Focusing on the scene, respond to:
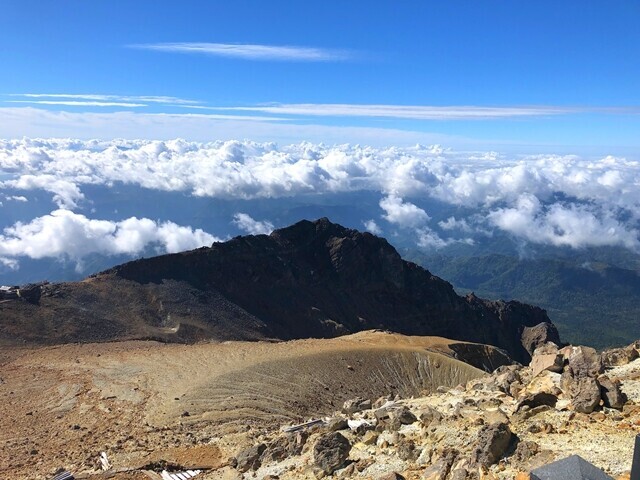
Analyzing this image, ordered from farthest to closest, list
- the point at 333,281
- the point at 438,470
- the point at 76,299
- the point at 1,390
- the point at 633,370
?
the point at 333,281
the point at 76,299
the point at 1,390
the point at 633,370
the point at 438,470

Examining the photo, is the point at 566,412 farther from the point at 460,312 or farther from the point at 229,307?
the point at 460,312

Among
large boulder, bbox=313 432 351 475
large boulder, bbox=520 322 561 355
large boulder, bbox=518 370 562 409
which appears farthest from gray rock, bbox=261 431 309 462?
large boulder, bbox=520 322 561 355

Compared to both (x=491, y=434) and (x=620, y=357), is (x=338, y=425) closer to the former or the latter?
(x=491, y=434)

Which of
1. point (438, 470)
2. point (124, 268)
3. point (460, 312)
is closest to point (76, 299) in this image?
point (124, 268)

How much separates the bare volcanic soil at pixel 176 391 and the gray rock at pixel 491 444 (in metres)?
13.9

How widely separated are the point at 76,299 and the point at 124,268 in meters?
13.3

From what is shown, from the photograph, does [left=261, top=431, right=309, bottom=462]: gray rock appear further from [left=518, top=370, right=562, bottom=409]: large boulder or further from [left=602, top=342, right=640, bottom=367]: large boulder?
[left=602, top=342, right=640, bottom=367]: large boulder

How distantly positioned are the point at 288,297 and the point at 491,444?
89.7 m

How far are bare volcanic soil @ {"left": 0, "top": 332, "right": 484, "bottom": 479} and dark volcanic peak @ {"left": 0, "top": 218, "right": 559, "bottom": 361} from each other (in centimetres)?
1807

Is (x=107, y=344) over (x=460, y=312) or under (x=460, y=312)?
over

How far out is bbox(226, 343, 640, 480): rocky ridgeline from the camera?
16.9m

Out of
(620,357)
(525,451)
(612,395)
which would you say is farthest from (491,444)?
(620,357)

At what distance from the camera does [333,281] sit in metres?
119

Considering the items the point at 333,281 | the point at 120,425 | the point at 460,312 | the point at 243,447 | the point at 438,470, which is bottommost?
the point at 460,312
